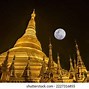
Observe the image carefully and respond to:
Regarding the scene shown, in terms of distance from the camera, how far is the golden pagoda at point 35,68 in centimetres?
571

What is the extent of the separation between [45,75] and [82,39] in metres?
1.59

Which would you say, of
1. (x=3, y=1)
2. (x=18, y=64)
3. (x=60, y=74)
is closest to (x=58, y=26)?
(x=3, y=1)

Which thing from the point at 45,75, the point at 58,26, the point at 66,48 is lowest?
the point at 45,75

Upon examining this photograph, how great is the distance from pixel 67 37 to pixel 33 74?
2.09m

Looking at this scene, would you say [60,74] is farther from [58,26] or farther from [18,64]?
[58,26]

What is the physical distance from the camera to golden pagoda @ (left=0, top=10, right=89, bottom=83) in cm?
571

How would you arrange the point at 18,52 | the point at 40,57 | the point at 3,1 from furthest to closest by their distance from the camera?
the point at 18,52
the point at 40,57
the point at 3,1

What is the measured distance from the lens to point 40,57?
299 inches


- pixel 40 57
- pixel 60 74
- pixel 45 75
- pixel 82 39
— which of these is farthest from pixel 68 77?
pixel 82 39

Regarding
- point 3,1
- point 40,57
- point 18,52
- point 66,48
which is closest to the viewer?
point 3,1

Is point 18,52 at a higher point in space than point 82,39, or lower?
higher

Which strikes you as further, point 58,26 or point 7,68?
point 7,68

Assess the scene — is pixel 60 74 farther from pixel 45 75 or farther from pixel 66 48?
pixel 66 48

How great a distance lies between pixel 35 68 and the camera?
22.5 ft
